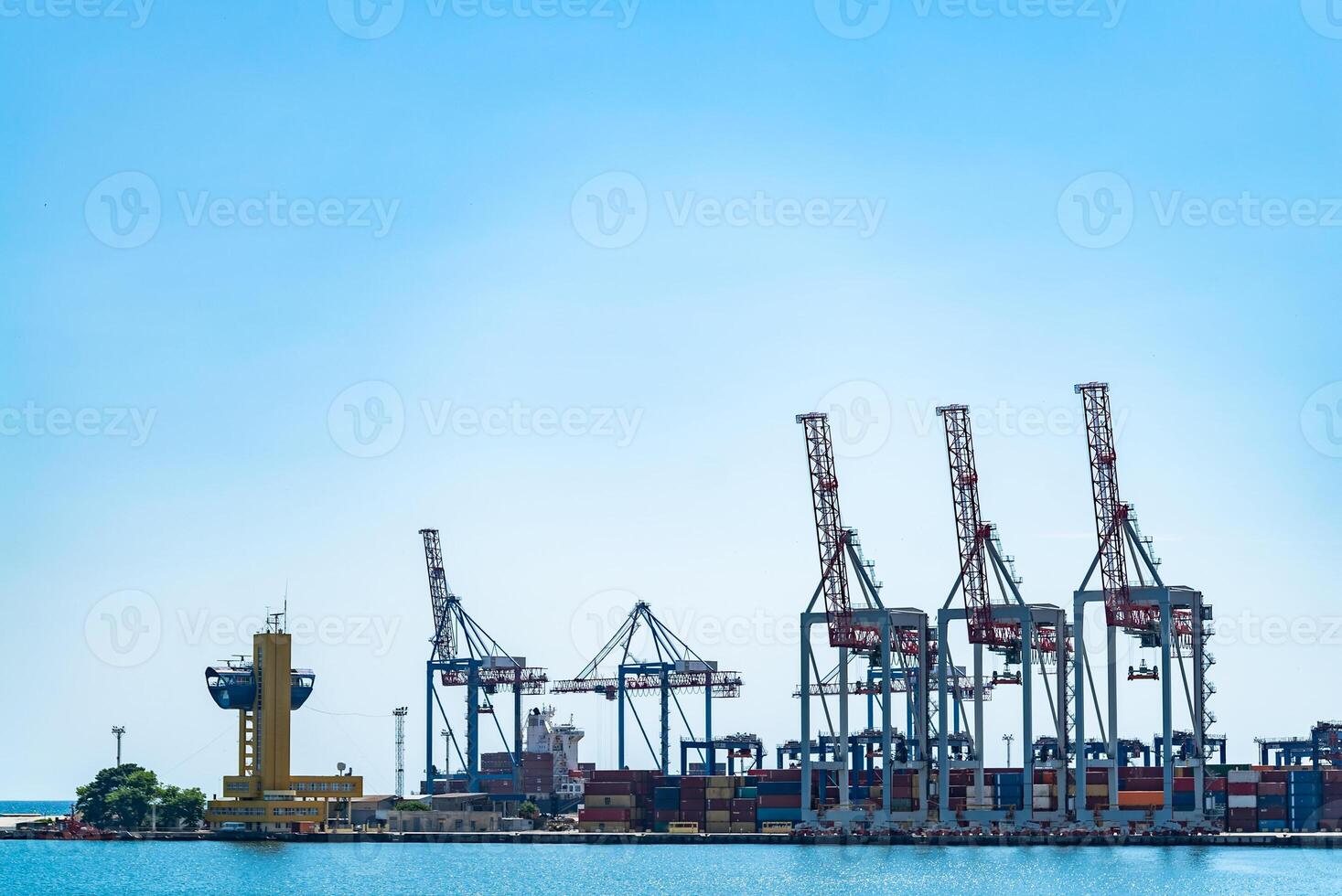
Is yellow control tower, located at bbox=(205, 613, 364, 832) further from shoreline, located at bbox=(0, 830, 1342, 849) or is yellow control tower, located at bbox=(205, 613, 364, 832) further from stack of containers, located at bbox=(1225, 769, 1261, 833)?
stack of containers, located at bbox=(1225, 769, 1261, 833)

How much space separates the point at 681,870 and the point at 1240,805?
41001 mm

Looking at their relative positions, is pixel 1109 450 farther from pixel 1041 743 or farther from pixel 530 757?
pixel 530 757

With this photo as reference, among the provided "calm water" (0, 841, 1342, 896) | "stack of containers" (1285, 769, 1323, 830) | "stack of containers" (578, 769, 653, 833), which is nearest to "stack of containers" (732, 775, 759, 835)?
"calm water" (0, 841, 1342, 896)

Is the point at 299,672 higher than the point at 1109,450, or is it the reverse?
the point at 1109,450

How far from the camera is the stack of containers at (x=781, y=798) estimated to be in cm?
14388

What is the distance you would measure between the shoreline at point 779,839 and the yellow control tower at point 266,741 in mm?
1814

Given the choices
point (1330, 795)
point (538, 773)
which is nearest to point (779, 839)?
point (1330, 795)

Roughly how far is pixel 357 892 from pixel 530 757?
74.7 metres

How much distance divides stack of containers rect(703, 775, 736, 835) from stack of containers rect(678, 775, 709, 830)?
0.21m

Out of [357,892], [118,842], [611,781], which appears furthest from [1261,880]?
[118,842]

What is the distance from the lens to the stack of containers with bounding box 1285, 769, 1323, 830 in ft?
449

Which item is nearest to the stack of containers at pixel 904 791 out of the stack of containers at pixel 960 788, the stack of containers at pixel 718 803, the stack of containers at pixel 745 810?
the stack of containers at pixel 960 788

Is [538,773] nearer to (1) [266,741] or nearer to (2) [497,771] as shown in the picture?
(2) [497,771]

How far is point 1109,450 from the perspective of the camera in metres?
133
